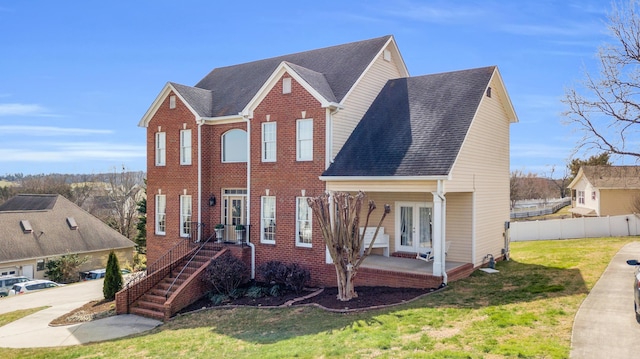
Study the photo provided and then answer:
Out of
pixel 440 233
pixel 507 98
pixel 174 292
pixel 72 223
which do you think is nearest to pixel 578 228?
pixel 507 98

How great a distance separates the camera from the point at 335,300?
13.9 m

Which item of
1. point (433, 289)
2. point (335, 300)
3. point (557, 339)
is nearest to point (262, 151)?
point (335, 300)

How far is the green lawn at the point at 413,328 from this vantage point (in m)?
8.59

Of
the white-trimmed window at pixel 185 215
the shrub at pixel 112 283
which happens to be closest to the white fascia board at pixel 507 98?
the white-trimmed window at pixel 185 215

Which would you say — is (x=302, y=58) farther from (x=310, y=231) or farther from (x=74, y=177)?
(x=74, y=177)

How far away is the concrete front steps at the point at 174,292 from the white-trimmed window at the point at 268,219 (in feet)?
6.60

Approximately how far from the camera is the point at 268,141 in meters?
18.7

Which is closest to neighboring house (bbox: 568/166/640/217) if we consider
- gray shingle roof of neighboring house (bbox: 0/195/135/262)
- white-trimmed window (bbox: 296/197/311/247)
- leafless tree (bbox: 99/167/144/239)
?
white-trimmed window (bbox: 296/197/311/247)

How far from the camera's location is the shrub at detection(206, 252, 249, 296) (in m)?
16.8

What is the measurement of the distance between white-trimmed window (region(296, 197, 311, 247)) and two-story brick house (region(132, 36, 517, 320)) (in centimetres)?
4

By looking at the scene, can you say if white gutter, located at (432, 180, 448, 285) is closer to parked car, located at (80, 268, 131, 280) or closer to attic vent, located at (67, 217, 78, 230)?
parked car, located at (80, 268, 131, 280)

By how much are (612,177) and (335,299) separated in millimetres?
36042

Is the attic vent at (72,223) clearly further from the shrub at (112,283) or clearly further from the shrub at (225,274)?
the shrub at (225,274)

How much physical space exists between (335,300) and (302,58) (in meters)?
12.7
